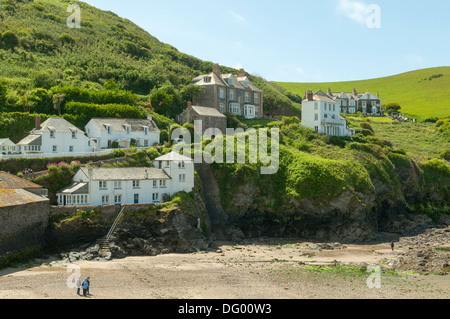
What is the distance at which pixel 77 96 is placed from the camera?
63.3 m

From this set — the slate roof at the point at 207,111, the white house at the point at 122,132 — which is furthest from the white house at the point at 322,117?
the white house at the point at 122,132

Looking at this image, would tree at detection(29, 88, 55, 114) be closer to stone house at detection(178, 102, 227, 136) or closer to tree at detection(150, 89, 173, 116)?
tree at detection(150, 89, 173, 116)

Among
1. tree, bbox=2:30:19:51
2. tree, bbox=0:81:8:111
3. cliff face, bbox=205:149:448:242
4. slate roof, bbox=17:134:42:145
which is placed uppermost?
tree, bbox=2:30:19:51

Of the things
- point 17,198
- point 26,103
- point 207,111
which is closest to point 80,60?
point 207,111

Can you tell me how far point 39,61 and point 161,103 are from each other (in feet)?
85.0

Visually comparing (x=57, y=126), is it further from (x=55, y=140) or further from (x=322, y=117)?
(x=322, y=117)

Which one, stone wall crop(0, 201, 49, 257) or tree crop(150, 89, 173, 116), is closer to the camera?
stone wall crop(0, 201, 49, 257)

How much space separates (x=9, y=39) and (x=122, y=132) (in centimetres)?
4291

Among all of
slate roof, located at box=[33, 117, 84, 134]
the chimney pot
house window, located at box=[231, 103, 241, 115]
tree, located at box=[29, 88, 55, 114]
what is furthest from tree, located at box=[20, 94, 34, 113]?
house window, located at box=[231, 103, 241, 115]

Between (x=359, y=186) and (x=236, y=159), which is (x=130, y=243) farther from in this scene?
(x=359, y=186)

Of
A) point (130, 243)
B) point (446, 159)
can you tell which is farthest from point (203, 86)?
point (446, 159)

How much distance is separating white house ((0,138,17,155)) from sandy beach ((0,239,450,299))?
16668 millimetres

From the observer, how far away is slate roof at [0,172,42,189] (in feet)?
135

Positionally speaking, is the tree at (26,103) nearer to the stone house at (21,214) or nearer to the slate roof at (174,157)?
the stone house at (21,214)
